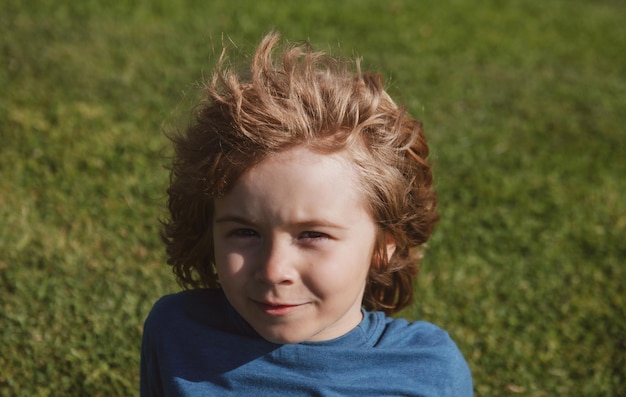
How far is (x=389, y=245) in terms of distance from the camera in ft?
8.34

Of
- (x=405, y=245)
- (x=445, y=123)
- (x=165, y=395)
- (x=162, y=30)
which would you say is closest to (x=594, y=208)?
(x=445, y=123)

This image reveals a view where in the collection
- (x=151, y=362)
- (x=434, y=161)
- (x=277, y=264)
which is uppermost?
(x=434, y=161)

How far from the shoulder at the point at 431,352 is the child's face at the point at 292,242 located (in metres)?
0.30

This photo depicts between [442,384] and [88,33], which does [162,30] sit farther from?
[442,384]

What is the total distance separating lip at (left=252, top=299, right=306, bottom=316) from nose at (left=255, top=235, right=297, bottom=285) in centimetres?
7

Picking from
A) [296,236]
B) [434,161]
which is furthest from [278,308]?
[434,161]

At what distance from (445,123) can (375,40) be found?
1.68 meters

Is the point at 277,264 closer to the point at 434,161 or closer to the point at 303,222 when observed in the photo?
the point at 303,222

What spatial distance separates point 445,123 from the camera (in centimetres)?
585

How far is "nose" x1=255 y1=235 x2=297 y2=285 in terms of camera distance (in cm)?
206

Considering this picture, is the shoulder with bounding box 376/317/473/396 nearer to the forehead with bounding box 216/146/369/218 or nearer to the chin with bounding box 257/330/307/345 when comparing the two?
the chin with bounding box 257/330/307/345

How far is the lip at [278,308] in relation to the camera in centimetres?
212

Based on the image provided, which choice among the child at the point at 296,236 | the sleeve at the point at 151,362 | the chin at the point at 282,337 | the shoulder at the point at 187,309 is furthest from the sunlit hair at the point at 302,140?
the chin at the point at 282,337

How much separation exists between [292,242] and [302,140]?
0.28 meters
